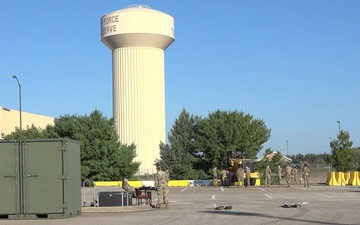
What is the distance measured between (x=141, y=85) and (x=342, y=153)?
2974 cm

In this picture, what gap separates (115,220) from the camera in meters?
20.4

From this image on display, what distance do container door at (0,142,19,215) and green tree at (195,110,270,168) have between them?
5016 centimetres

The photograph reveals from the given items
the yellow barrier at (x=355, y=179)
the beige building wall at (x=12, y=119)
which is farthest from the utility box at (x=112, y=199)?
the beige building wall at (x=12, y=119)

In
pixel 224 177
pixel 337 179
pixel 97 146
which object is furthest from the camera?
pixel 97 146

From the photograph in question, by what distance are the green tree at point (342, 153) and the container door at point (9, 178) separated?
46.9 m

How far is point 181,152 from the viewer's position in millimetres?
74375

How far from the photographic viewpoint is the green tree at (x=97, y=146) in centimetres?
6294

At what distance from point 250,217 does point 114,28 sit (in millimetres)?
63953

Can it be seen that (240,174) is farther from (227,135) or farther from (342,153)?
(227,135)

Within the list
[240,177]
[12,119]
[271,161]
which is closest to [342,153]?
[271,161]

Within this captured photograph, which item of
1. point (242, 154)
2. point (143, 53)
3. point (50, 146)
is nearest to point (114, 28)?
point (143, 53)

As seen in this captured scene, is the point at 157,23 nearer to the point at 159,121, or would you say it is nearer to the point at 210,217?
the point at 159,121

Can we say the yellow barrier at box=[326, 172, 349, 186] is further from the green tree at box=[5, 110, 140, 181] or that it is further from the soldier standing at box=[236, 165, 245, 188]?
the green tree at box=[5, 110, 140, 181]

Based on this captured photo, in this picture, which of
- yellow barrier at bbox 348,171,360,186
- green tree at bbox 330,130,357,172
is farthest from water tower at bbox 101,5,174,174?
yellow barrier at bbox 348,171,360,186
